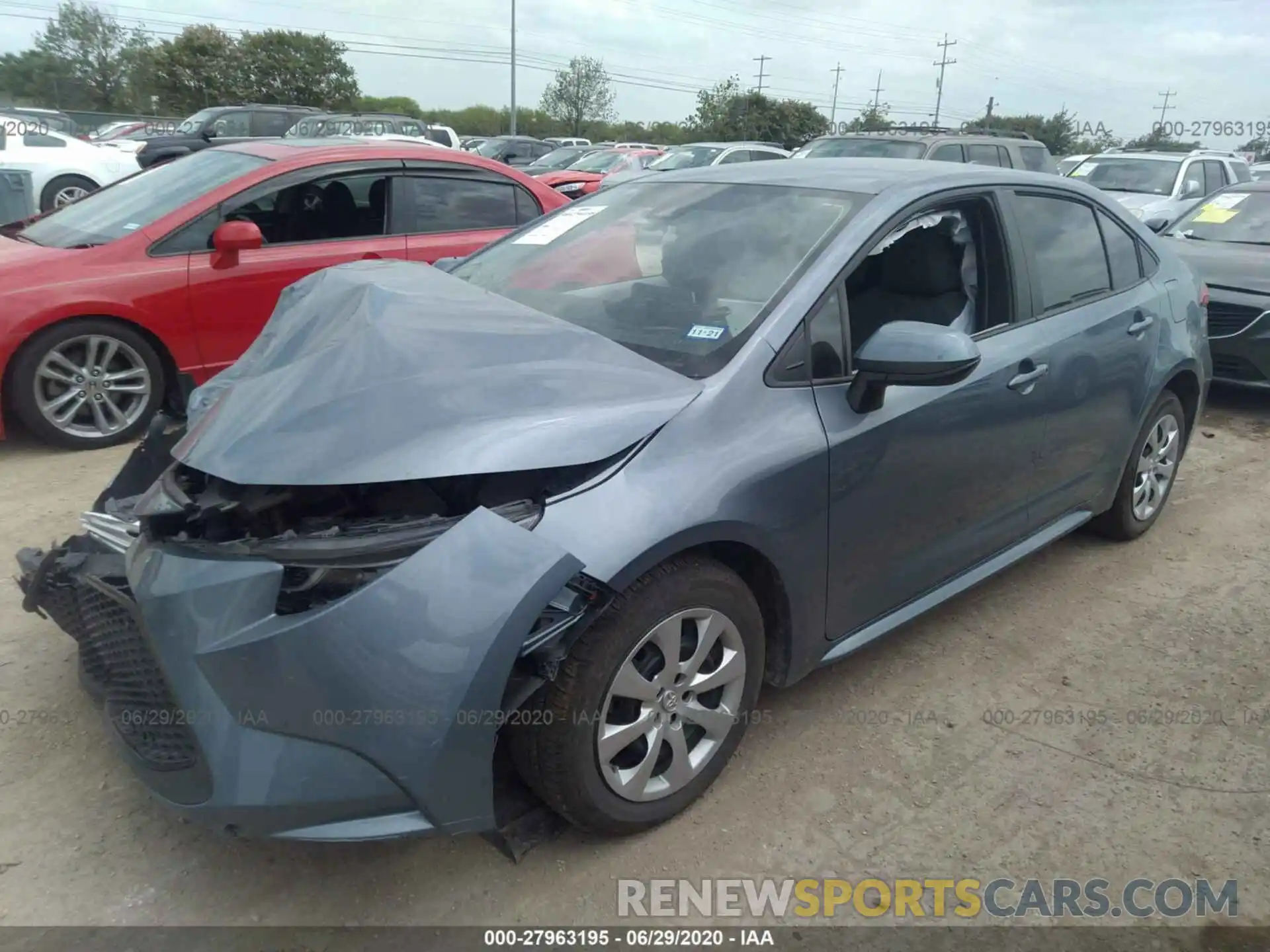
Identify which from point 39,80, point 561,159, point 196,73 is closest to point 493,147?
point 561,159

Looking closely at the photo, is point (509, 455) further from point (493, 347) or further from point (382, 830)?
point (382, 830)

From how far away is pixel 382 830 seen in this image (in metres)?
1.97

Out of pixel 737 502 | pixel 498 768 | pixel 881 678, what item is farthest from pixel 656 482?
pixel 881 678

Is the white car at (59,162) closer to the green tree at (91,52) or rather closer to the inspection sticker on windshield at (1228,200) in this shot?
the inspection sticker on windshield at (1228,200)

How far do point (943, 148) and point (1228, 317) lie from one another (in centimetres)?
572

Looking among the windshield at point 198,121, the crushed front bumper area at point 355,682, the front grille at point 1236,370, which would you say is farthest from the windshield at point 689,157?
the crushed front bumper area at point 355,682

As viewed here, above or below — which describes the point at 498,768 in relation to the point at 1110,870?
above

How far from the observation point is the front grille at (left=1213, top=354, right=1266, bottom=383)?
6285 mm

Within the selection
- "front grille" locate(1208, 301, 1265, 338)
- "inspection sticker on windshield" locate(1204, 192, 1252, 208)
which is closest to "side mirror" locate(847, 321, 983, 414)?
"front grille" locate(1208, 301, 1265, 338)

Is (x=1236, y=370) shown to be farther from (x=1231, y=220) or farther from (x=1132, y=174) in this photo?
(x=1132, y=174)

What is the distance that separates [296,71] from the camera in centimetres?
4628

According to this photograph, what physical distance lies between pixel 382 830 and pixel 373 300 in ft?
4.90

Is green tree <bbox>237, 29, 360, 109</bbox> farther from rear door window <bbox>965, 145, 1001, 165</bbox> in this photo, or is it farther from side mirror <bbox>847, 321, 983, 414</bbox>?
side mirror <bbox>847, 321, 983, 414</bbox>

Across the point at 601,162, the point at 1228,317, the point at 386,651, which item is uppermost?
the point at 601,162
